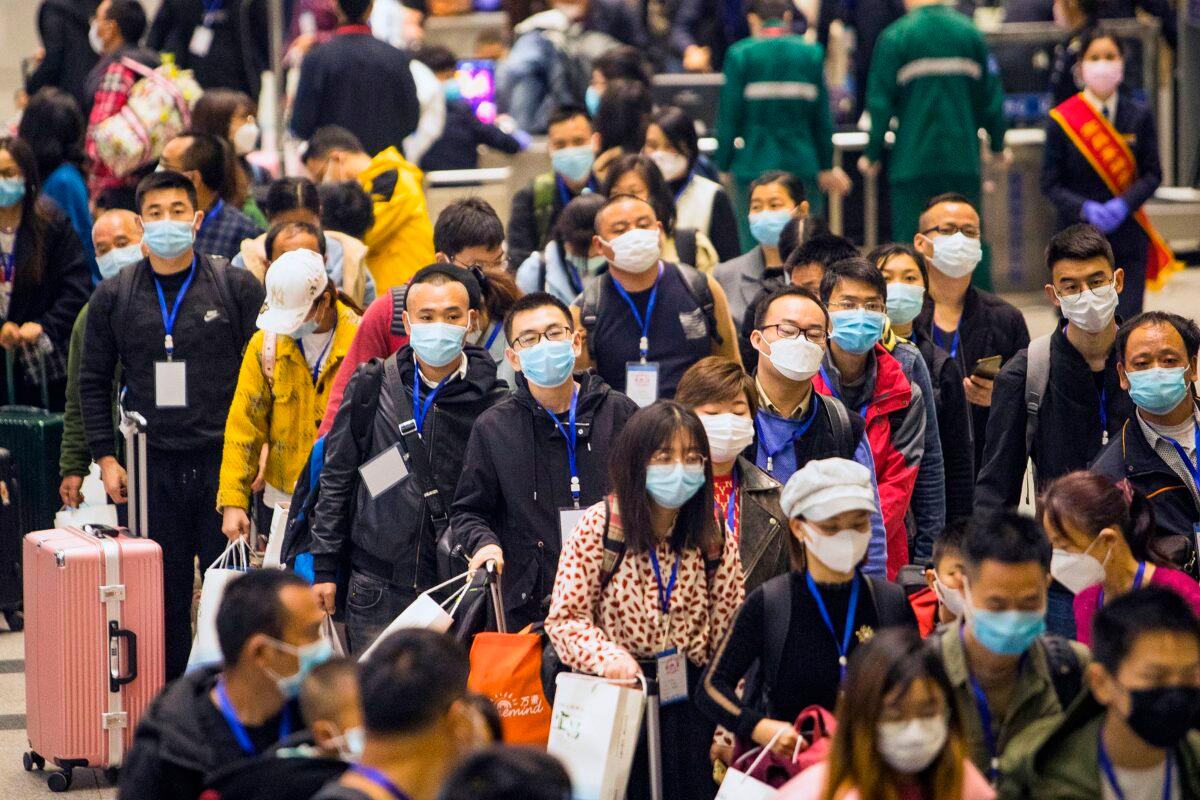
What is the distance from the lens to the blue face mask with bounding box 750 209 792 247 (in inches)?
364

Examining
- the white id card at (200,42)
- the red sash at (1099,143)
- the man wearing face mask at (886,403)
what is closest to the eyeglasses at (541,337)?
the man wearing face mask at (886,403)

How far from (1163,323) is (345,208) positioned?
429 centimetres

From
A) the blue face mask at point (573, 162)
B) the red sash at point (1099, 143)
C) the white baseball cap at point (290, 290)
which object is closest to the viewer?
the white baseball cap at point (290, 290)

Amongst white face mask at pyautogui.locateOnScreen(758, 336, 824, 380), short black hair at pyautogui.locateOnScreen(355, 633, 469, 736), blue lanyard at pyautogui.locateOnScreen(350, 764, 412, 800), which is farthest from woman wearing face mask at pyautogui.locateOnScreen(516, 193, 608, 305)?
blue lanyard at pyautogui.locateOnScreen(350, 764, 412, 800)

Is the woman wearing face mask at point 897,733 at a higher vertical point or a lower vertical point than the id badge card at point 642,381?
lower

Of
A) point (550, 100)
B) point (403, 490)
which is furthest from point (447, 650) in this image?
point (550, 100)

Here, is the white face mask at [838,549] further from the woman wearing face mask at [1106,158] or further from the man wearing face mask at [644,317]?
the woman wearing face mask at [1106,158]

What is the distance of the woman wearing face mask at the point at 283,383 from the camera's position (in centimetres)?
732

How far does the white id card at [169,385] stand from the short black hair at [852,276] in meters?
2.44

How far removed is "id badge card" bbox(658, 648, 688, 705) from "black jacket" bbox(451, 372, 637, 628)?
71 cm

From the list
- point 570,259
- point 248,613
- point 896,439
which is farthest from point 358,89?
point 248,613

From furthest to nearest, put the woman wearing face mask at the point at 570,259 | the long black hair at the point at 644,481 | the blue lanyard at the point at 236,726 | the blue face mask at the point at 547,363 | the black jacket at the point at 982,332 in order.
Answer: the woman wearing face mask at the point at 570,259, the black jacket at the point at 982,332, the blue face mask at the point at 547,363, the long black hair at the point at 644,481, the blue lanyard at the point at 236,726

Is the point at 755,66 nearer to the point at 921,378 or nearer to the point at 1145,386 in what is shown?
the point at 921,378

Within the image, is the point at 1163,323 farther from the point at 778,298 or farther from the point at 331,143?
the point at 331,143
